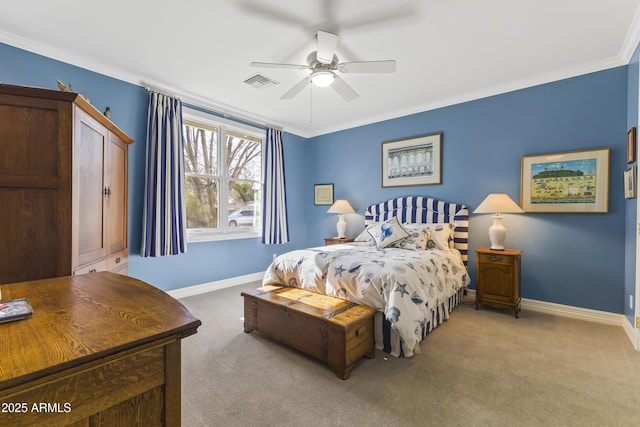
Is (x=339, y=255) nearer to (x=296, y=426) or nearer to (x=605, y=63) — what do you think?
(x=296, y=426)

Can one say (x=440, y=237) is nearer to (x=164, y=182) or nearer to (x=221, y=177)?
(x=221, y=177)

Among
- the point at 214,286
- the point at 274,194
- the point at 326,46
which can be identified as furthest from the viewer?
the point at 274,194

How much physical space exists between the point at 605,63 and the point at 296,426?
169 inches

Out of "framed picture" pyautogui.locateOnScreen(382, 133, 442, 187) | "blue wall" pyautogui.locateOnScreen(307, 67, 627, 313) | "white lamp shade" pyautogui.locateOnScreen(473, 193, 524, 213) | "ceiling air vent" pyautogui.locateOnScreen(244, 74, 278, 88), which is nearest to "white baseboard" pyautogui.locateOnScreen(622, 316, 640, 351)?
"blue wall" pyautogui.locateOnScreen(307, 67, 627, 313)

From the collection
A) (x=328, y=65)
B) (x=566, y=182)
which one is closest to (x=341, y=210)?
(x=328, y=65)

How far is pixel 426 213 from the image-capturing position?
13.5 ft

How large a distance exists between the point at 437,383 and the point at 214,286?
3270 millimetres

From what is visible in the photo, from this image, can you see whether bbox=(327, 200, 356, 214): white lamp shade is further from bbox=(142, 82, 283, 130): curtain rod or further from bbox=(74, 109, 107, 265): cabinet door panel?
bbox=(74, 109, 107, 265): cabinet door panel

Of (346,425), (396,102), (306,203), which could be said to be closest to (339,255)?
(346,425)

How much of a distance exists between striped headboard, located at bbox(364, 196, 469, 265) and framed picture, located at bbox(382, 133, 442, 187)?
0.29 metres

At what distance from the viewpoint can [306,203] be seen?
575 cm

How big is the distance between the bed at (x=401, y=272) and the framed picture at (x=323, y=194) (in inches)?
56.5

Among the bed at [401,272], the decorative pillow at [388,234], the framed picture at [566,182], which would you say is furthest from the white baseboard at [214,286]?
the framed picture at [566,182]

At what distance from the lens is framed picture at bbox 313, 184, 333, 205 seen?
17.6 ft
